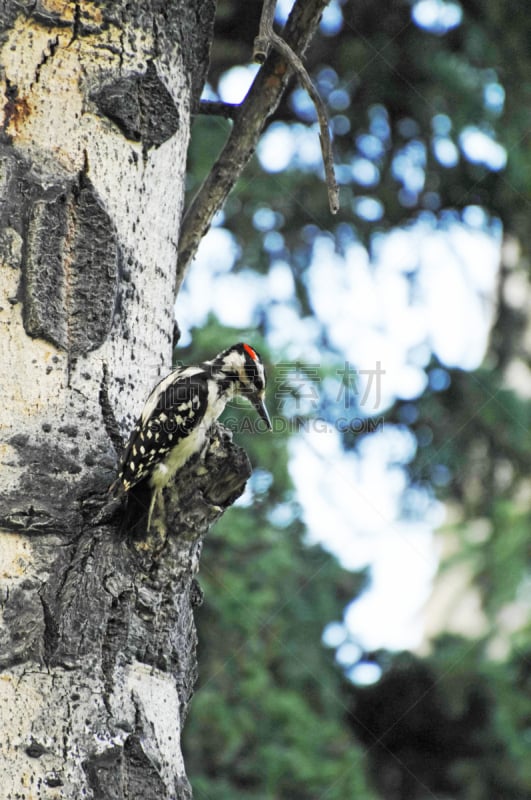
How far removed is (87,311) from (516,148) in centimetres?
403

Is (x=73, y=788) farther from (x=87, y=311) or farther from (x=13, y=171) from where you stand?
(x=13, y=171)

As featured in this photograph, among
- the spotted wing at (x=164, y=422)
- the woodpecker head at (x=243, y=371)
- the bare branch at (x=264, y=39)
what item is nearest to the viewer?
the spotted wing at (x=164, y=422)

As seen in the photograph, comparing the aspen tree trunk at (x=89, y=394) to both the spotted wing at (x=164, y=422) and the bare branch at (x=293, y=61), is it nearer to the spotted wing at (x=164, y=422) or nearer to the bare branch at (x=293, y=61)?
the spotted wing at (x=164, y=422)

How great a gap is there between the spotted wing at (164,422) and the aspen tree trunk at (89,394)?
53 mm

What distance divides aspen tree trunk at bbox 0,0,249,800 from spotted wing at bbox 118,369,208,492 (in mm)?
53

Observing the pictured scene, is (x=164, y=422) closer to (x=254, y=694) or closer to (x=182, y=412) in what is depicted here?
(x=182, y=412)

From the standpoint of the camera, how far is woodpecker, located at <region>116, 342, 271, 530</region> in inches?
92.9

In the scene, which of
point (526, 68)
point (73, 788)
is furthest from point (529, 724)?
point (73, 788)

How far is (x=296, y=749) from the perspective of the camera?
520 cm

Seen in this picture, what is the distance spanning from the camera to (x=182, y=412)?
2883mm

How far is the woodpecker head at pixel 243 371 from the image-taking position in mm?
3441

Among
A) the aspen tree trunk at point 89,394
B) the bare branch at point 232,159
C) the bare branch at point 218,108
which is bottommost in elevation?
the aspen tree trunk at point 89,394

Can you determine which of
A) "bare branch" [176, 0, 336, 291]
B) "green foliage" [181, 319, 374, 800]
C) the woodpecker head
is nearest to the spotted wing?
the woodpecker head

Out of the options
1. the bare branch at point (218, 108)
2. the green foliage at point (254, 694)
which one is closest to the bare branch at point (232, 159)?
the bare branch at point (218, 108)
